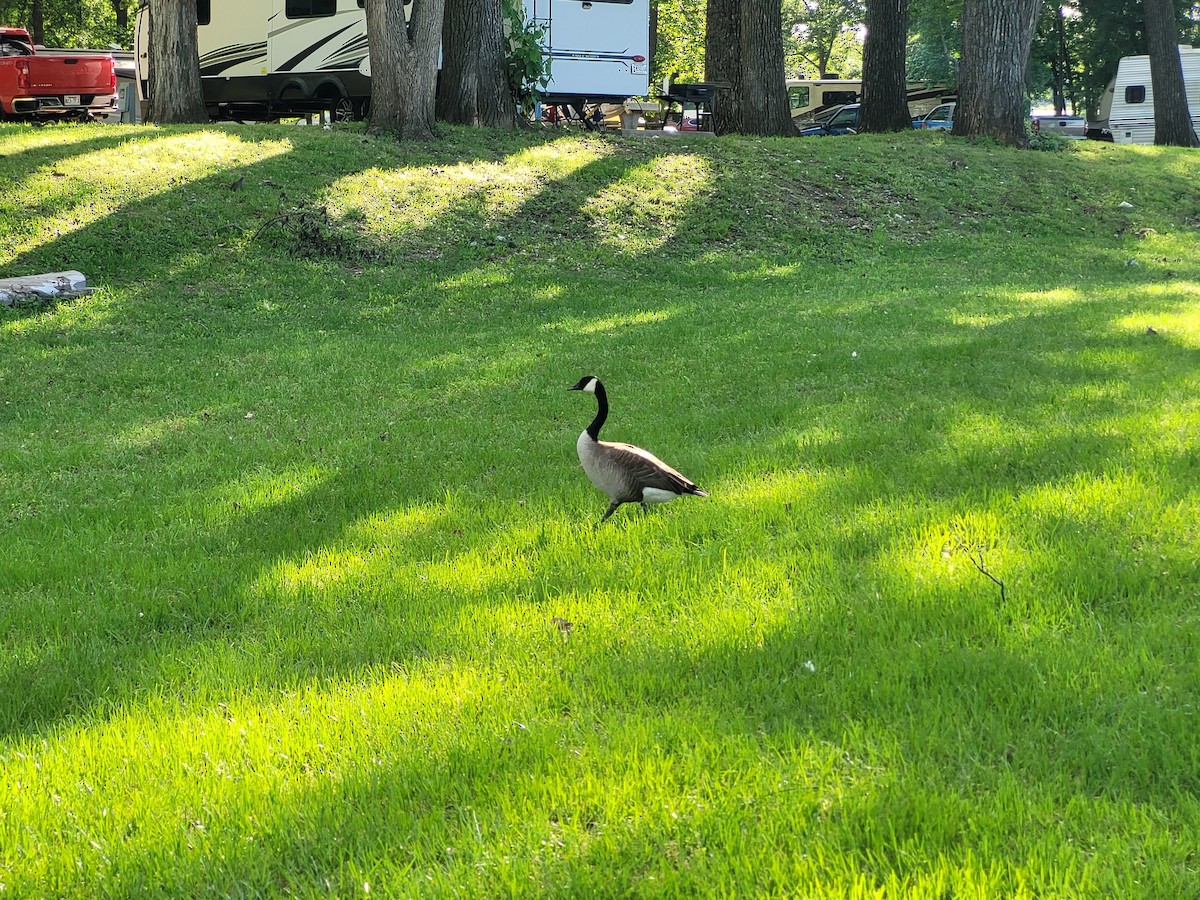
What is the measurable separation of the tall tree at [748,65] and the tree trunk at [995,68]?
3.31m

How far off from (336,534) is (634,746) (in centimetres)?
260

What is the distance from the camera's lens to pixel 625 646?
152 inches

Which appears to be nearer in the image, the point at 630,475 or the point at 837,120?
the point at 630,475

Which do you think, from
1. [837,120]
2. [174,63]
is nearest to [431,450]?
[174,63]

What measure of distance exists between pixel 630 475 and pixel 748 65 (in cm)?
1742

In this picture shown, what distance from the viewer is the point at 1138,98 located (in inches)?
1475

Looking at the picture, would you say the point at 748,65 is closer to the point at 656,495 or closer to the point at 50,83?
the point at 50,83

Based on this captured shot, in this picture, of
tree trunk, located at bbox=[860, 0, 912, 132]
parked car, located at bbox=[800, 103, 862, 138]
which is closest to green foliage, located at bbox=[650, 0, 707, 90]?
parked car, located at bbox=[800, 103, 862, 138]

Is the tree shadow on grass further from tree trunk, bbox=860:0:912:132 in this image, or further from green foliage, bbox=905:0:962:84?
green foliage, bbox=905:0:962:84

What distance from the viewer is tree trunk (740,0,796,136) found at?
20.1 metres

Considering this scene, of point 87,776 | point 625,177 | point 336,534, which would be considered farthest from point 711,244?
point 87,776

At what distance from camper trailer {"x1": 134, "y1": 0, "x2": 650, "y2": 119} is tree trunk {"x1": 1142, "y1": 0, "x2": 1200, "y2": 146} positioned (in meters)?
13.0

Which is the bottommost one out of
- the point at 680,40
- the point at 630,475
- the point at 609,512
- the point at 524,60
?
the point at 609,512

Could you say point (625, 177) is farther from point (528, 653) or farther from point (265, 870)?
point (265, 870)
